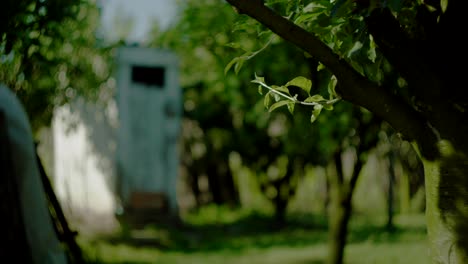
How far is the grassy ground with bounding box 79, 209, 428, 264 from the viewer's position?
9109 mm

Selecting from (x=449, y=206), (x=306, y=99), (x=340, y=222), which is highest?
(x=306, y=99)

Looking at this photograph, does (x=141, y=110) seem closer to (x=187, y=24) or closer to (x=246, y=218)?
(x=187, y=24)

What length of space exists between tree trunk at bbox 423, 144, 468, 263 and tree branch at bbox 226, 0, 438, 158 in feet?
0.26

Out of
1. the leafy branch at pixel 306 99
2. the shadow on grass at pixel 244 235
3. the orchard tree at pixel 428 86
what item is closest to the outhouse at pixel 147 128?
the shadow on grass at pixel 244 235

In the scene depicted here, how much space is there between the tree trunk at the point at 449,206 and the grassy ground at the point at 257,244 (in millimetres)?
5074

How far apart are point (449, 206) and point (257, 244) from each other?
821cm

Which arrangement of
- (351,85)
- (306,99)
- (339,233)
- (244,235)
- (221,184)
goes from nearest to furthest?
(351,85), (306,99), (339,233), (244,235), (221,184)

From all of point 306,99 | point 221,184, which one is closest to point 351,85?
point 306,99

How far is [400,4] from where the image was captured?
257 cm

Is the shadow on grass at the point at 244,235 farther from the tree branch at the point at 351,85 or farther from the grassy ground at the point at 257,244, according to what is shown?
the tree branch at the point at 351,85

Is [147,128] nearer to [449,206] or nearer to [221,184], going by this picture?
[221,184]

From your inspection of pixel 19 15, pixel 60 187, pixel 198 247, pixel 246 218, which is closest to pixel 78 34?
pixel 198 247

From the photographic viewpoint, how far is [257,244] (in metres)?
11.2

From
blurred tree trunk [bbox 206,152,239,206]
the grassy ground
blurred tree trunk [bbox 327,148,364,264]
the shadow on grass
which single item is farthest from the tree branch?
blurred tree trunk [bbox 206,152,239,206]
